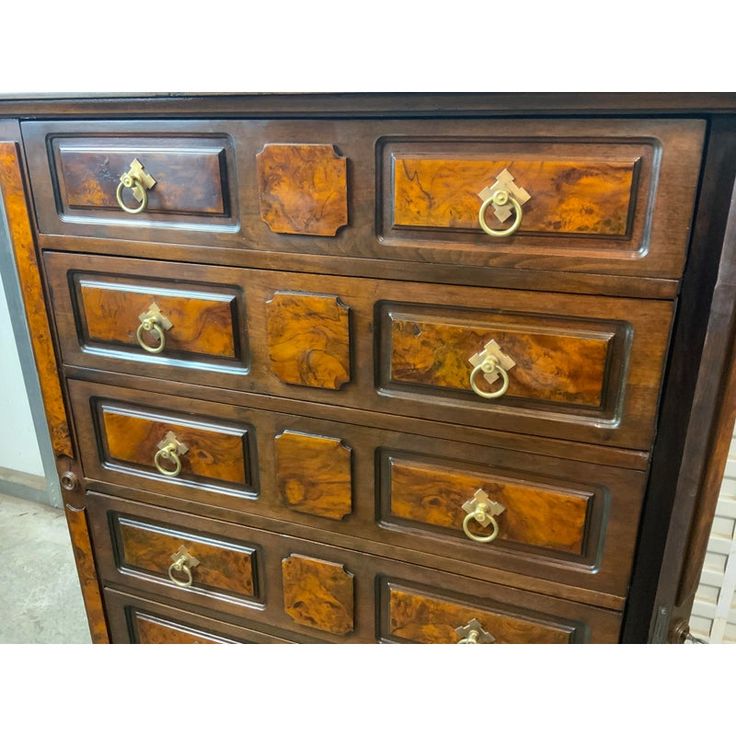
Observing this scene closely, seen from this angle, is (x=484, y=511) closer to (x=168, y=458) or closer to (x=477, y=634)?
(x=477, y=634)

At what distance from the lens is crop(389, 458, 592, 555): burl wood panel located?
790mm

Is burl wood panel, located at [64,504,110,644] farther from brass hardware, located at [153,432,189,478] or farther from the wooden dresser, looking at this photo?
brass hardware, located at [153,432,189,478]

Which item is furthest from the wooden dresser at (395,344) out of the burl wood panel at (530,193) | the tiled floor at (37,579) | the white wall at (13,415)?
the white wall at (13,415)

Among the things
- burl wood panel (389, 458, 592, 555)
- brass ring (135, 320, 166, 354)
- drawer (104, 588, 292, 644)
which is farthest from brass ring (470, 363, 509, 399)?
drawer (104, 588, 292, 644)

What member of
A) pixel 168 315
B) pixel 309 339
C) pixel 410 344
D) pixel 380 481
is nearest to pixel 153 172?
pixel 168 315

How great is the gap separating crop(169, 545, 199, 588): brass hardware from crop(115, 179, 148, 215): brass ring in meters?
0.53

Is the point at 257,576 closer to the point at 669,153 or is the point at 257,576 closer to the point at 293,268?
the point at 293,268

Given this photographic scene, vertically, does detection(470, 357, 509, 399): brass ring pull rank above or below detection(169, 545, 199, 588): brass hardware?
above

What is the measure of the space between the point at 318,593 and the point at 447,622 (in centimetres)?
20

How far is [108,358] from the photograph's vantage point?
0.97 metres

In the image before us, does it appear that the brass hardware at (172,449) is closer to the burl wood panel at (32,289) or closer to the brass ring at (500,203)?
the burl wood panel at (32,289)

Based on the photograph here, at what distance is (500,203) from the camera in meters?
0.68

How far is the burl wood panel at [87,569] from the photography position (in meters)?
1.11
